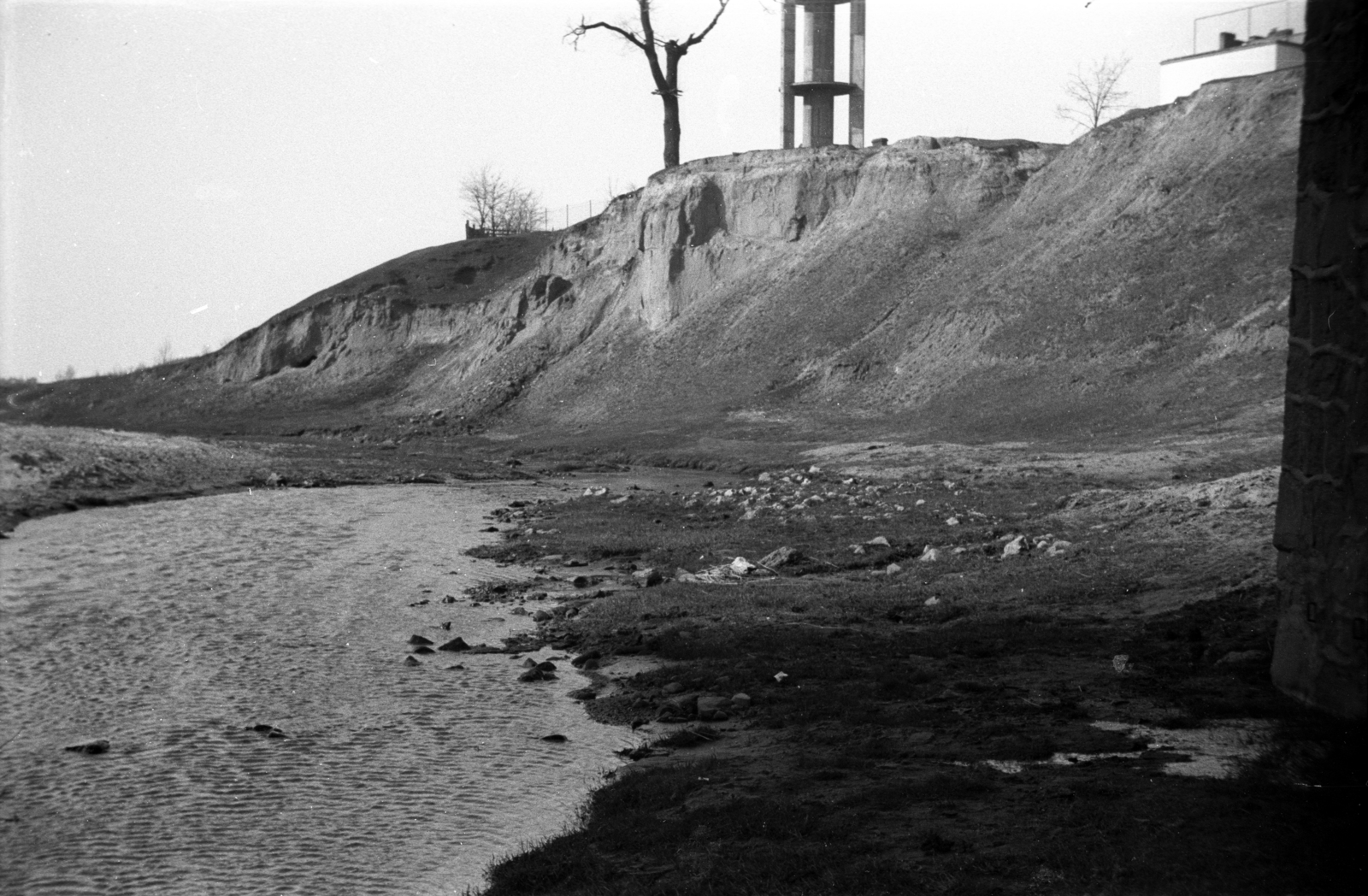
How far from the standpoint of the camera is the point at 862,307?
5353 cm

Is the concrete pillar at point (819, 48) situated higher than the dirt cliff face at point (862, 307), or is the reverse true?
the concrete pillar at point (819, 48)

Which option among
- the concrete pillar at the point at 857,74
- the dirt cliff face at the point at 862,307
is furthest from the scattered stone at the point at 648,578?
the concrete pillar at the point at 857,74

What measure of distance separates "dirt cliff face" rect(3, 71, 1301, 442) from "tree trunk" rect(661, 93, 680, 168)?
2.05 meters

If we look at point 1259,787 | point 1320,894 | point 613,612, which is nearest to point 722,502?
point 613,612

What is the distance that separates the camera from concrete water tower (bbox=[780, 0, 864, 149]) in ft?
232

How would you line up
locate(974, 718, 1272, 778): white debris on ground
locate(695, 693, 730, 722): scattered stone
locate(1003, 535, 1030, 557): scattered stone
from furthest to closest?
locate(1003, 535, 1030, 557): scattered stone
locate(695, 693, 730, 722): scattered stone
locate(974, 718, 1272, 778): white debris on ground

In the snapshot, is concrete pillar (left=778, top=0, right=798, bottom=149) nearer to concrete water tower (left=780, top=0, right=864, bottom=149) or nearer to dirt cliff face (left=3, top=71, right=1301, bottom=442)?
concrete water tower (left=780, top=0, right=864, bottom=149)

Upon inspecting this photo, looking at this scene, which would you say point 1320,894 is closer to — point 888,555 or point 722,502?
point 888,555

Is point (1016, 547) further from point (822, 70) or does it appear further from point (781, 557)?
point (822, 70)

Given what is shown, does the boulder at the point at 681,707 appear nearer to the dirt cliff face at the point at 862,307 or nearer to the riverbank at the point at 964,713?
the riverbank at the point at 964,713

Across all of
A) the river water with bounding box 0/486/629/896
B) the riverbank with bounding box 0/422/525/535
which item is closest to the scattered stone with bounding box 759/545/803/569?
the river water with bounding box 0/486/629/896

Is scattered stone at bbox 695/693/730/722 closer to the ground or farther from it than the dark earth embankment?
closer to the ground

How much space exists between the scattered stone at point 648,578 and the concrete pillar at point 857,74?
56.0 meters

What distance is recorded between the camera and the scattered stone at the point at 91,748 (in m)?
10.7
